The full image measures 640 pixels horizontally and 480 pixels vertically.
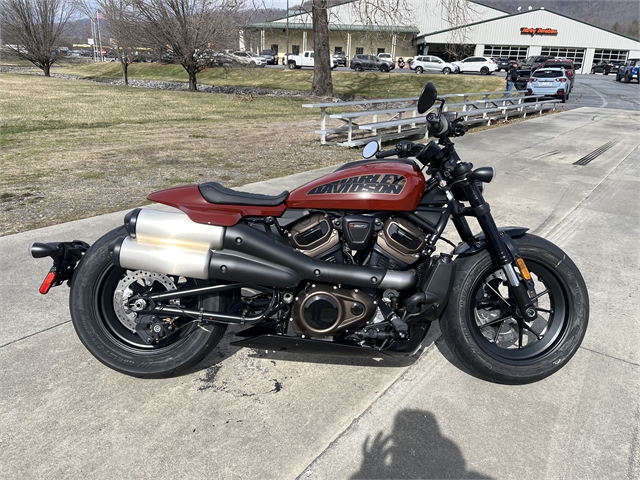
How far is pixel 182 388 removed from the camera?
265 cm

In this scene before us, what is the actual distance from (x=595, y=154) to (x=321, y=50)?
14037 millimetres

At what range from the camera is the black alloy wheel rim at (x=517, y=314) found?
8.75 feet

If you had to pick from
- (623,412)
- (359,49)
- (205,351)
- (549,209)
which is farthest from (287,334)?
(359,49)

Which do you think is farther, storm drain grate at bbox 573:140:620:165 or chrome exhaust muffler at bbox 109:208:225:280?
storm drain grate at bbox 573:140:620:165

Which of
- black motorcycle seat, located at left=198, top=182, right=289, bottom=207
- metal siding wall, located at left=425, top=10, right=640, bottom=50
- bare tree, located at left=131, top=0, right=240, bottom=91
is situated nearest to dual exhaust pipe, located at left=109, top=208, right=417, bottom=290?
black motorcycle seat, located at left=198, top=182, right=289, bottom=207

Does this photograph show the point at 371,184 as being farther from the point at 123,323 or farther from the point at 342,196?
the point at 123,323

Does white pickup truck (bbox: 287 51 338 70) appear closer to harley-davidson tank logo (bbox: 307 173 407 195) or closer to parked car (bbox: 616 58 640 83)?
parked car (bbox: 616 58 640 83)

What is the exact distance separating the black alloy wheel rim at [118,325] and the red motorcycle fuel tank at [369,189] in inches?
36.0

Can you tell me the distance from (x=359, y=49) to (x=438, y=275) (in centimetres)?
6114

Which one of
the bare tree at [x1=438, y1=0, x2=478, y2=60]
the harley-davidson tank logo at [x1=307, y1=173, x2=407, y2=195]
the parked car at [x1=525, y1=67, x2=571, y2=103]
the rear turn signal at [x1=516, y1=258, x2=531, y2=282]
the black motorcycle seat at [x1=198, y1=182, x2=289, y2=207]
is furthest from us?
the parked car at [x1=525, y1=67, x2=571, y2=103]

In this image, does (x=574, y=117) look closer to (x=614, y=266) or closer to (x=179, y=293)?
(x=614, y=266)

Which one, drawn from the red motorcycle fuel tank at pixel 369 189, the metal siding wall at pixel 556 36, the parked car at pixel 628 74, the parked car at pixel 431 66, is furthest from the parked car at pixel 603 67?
the red motorcycle fuel tank at pixel 369 189

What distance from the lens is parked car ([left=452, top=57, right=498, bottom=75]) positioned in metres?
41.9

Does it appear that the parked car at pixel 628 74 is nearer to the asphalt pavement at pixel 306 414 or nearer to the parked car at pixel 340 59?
the parked car at pixel 340 59
